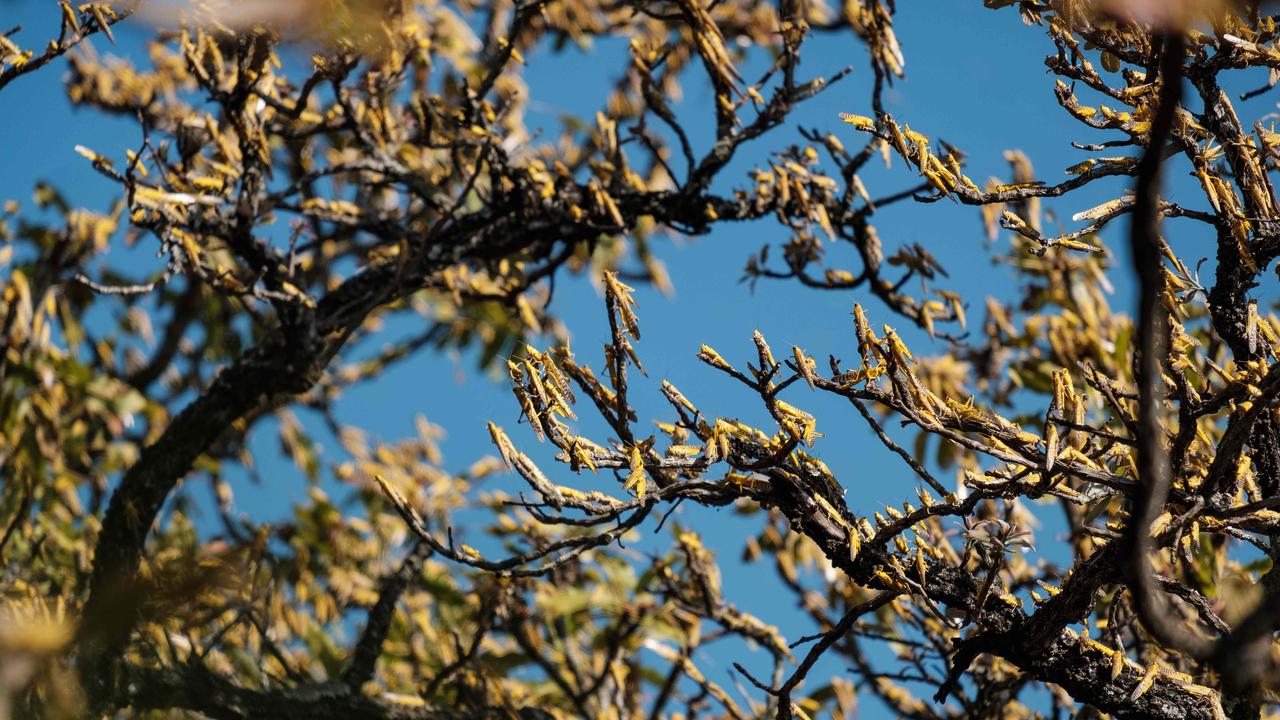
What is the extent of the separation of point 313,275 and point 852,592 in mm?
2235

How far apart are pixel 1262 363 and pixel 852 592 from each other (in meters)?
2.17

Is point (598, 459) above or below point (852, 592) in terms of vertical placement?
below

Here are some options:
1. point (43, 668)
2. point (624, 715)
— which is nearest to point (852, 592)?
point (624, 715)

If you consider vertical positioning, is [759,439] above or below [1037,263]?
below

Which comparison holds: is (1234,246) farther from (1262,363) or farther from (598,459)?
(598,459)

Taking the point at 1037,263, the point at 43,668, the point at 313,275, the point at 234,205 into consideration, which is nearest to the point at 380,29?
the point at 234,205

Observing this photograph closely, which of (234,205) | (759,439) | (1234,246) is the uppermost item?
(234,205)

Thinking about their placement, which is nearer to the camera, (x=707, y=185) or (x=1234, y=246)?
(x=1234, y=246)

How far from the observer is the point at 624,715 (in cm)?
376

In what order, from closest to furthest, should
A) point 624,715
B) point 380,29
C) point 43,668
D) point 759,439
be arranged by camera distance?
point 43,668 < point 759,439 < point 380,29 < point 624,715

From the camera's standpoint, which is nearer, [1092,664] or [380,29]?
[1092,664]

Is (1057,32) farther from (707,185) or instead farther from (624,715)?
(624,715)

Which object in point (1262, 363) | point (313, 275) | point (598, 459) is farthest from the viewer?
point (313, 275)

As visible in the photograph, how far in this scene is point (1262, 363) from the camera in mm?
1773
